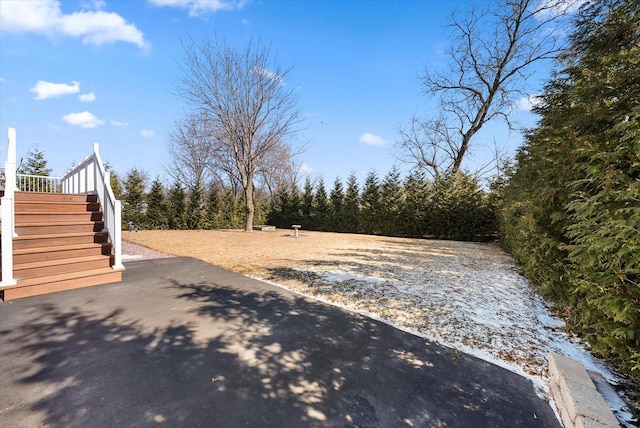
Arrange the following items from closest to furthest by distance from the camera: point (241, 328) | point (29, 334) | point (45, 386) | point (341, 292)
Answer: point (45, 386) < point (29, 334) < point (241, 328) < point (341, 292)

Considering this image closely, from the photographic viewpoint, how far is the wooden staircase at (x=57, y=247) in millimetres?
3925

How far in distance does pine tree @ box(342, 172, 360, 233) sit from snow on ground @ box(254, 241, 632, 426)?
10.1 m

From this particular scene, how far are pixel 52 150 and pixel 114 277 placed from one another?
1217 centimetres

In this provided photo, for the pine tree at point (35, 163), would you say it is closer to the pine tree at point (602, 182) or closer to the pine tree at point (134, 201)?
the pine tree at point (134, 201)

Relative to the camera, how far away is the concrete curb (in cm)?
152

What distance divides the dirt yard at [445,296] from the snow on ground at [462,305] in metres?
0.01

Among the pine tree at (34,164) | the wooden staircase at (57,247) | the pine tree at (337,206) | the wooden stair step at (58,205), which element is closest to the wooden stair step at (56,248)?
the wooden staircase at (57,247)

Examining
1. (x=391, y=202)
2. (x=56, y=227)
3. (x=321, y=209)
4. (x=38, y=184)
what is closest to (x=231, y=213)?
(x=321, y=209)

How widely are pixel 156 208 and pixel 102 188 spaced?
33.1 ft

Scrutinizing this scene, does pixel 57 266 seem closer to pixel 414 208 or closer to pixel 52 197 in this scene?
pixel 52 197

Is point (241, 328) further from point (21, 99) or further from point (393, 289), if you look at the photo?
point (21, 99)

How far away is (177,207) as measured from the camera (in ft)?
49.8

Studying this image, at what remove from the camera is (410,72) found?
1697cm

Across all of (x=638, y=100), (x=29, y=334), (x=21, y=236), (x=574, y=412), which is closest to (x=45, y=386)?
(x=29, y=334)
